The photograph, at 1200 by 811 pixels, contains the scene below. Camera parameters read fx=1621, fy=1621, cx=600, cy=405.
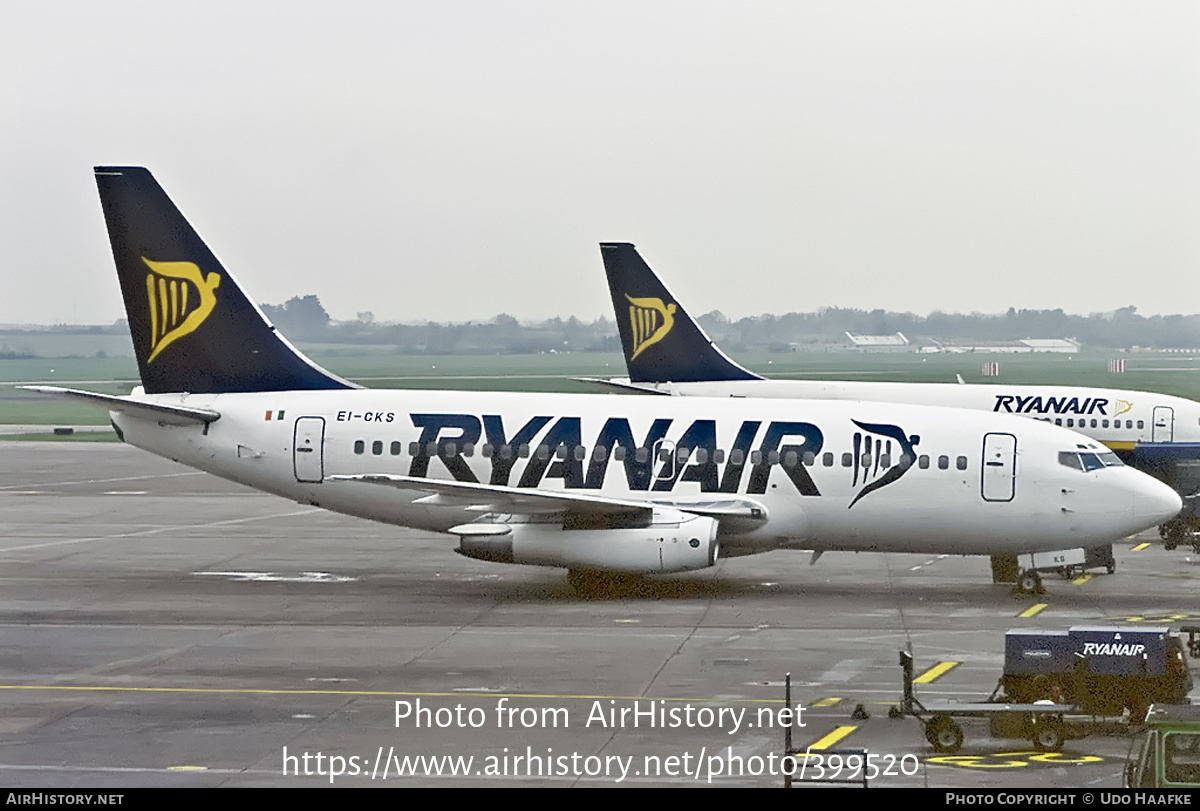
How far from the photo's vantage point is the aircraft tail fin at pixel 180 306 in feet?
116

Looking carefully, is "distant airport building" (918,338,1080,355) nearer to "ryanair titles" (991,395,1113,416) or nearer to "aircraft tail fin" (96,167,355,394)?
"ryanair titles" (991,395,1113,416)

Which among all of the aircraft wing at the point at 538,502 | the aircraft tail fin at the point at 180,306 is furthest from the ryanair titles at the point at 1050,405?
the aircraft tail fin at the point at 180,306

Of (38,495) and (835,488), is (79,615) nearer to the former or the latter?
(835,488)

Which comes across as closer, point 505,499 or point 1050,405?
point 505,499

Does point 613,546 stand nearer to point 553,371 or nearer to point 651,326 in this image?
point 651,326

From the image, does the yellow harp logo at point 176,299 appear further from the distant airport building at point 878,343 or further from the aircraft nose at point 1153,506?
the distant airport building at point 878,343

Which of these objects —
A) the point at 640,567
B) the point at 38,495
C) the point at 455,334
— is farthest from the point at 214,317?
the point at 455,334

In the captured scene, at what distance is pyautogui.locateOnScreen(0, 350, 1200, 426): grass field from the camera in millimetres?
118000

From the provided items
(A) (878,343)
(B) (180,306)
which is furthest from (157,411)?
(A) (878,343)

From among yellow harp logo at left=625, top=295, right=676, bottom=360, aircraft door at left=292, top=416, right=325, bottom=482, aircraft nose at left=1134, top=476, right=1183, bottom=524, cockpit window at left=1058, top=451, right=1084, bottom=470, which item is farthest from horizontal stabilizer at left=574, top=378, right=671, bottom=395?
aircraft nose at left=1134, top=476, right=1183, bottom=524

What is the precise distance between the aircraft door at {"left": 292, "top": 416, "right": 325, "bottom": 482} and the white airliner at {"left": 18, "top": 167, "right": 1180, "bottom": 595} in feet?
0.16

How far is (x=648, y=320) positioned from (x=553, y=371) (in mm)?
93164

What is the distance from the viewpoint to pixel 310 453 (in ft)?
113

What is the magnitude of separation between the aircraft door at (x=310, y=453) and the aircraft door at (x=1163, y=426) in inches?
1111
